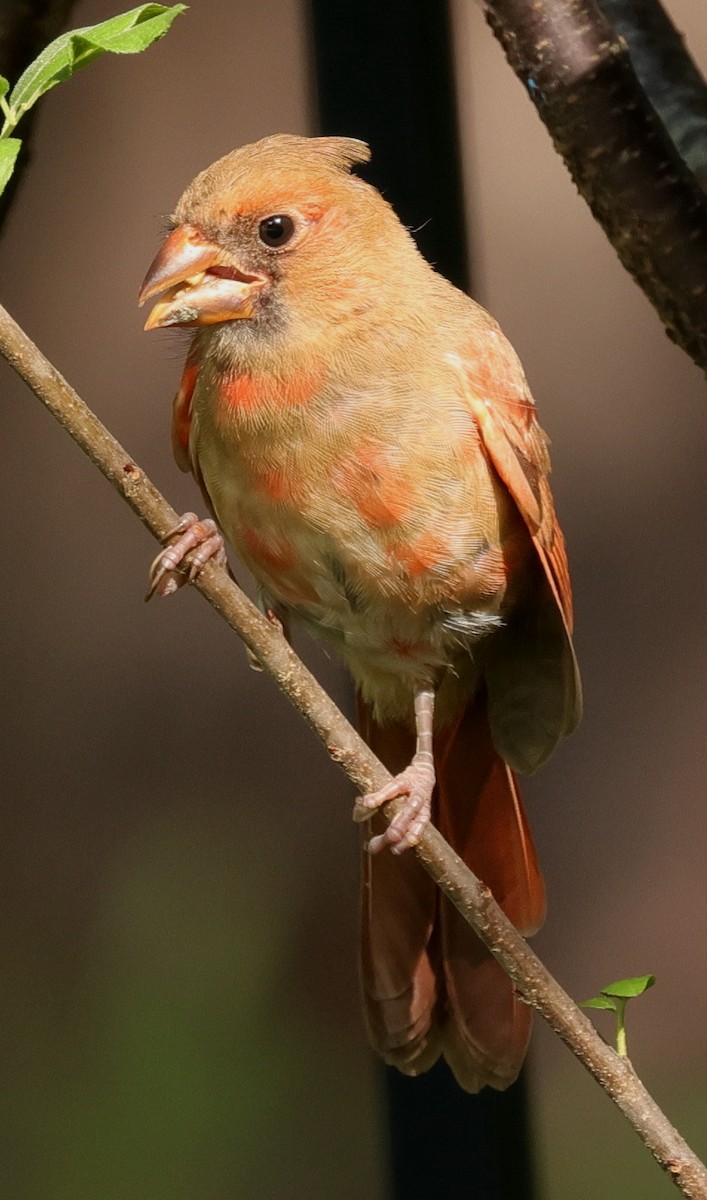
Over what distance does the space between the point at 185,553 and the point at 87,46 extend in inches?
18.0

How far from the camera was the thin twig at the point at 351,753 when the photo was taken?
957mm

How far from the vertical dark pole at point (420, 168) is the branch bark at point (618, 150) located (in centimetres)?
59

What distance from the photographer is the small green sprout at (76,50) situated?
2.69 ft

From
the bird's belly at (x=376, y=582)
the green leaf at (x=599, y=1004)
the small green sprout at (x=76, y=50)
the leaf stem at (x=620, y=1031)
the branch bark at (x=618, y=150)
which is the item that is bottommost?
the leaf stem at (x=620, y=1031)

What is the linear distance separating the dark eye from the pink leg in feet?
1.77

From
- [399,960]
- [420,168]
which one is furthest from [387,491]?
→ [420,168]

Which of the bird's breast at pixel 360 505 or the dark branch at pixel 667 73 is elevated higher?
the dark branch at pixel 667 73

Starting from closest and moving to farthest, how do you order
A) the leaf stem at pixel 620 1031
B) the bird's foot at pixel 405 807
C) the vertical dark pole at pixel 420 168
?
the leaf stem at pixel 620 1031 → the bird's foot at pixel 405 807 → the vertical dark pole at pixel 420 168

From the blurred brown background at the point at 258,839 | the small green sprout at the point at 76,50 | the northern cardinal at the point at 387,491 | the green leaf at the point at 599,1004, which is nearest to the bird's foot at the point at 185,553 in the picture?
the northern cardinal at the point at 387,491

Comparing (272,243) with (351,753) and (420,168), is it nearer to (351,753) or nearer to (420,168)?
(351,753)

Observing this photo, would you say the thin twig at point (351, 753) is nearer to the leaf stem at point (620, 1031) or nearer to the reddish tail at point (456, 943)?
the leaf stem at point (620, 1031)

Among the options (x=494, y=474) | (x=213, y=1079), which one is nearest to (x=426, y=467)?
(x=494, y=474)

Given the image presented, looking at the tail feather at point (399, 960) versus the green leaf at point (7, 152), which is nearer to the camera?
the green leaf at point (7, 152)

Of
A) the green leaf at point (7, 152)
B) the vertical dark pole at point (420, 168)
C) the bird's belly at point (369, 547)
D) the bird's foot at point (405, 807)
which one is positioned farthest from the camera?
the vertical dark pole at point (420, 168)
